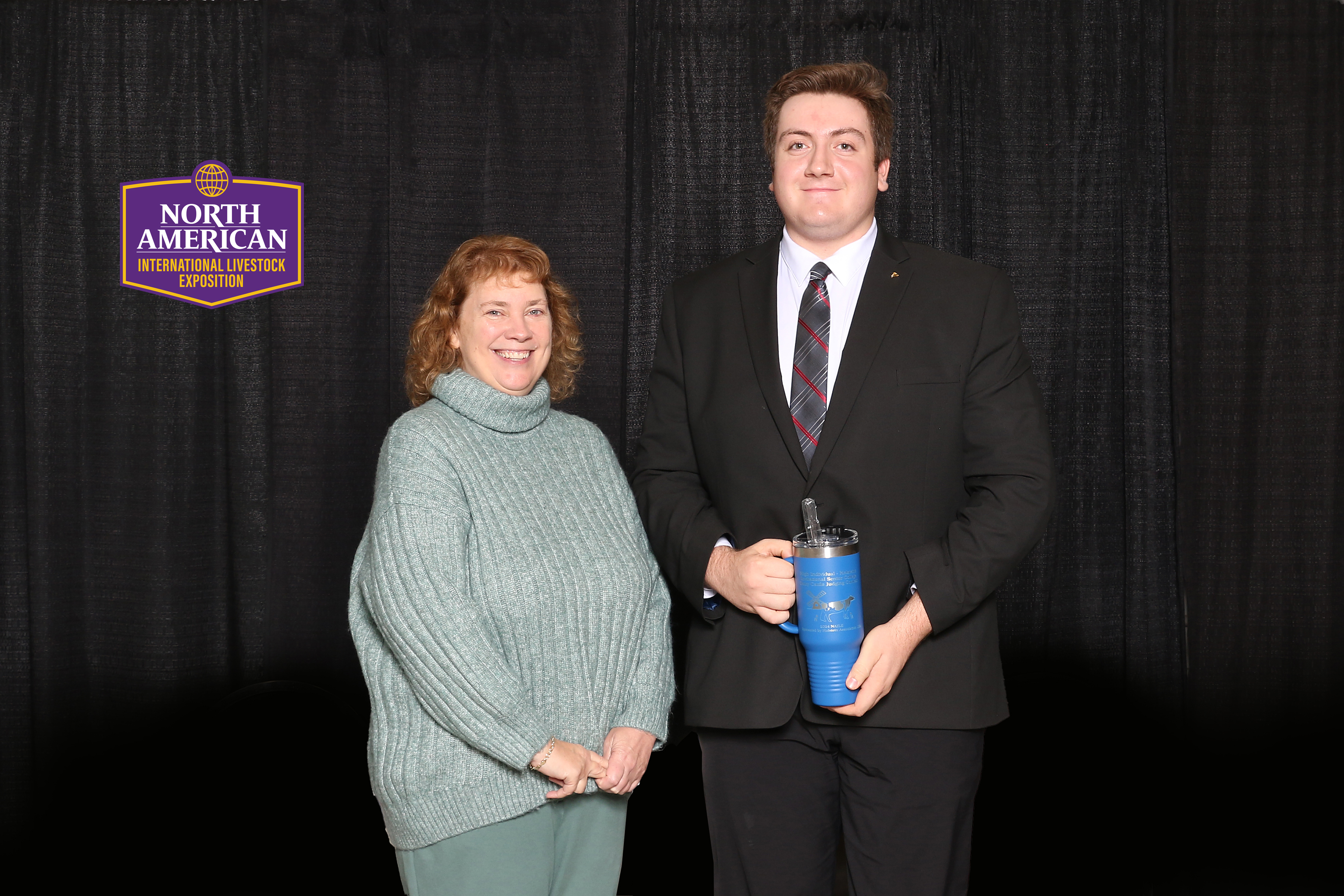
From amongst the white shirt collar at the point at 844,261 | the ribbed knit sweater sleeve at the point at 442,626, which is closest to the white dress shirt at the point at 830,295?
the white shirt collar at the point at 844,261

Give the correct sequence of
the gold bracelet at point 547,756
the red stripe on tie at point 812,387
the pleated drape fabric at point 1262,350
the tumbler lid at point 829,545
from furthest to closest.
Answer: the pleated drape fabric at point 1262,350 < the red stripe on tie at point 812,387 < the gold bracelet at point 547,756 < the tumbler lid at point 829,545

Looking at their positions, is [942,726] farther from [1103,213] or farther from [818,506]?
[1103,213]

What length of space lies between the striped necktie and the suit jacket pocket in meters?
0.11

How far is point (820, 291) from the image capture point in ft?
5.19

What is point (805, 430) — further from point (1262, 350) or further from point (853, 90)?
point (1262, 350)

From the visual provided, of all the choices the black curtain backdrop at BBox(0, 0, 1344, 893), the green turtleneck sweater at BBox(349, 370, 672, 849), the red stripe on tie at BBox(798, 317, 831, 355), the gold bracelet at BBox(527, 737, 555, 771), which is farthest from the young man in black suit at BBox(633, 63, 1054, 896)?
the black curtain backdrop at BBox(0, 0, 1344, 893)

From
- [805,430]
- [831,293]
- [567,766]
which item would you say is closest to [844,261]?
[831,293]

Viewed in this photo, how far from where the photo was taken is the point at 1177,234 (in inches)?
96.7

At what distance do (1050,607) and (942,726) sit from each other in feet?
3.69

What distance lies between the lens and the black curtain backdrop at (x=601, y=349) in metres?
2.45

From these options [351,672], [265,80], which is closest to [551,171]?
[265,80]

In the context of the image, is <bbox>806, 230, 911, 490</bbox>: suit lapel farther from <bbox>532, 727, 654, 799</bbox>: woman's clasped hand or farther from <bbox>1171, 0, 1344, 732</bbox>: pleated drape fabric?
<bbox>1171, 0, 1344, 732</bbox>: pleated drape fabric

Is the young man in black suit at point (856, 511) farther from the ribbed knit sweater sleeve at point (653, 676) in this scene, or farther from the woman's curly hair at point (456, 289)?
the woman's curly hair at point (456, 289)

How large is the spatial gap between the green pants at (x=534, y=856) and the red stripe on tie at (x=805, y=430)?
0.60 metres
